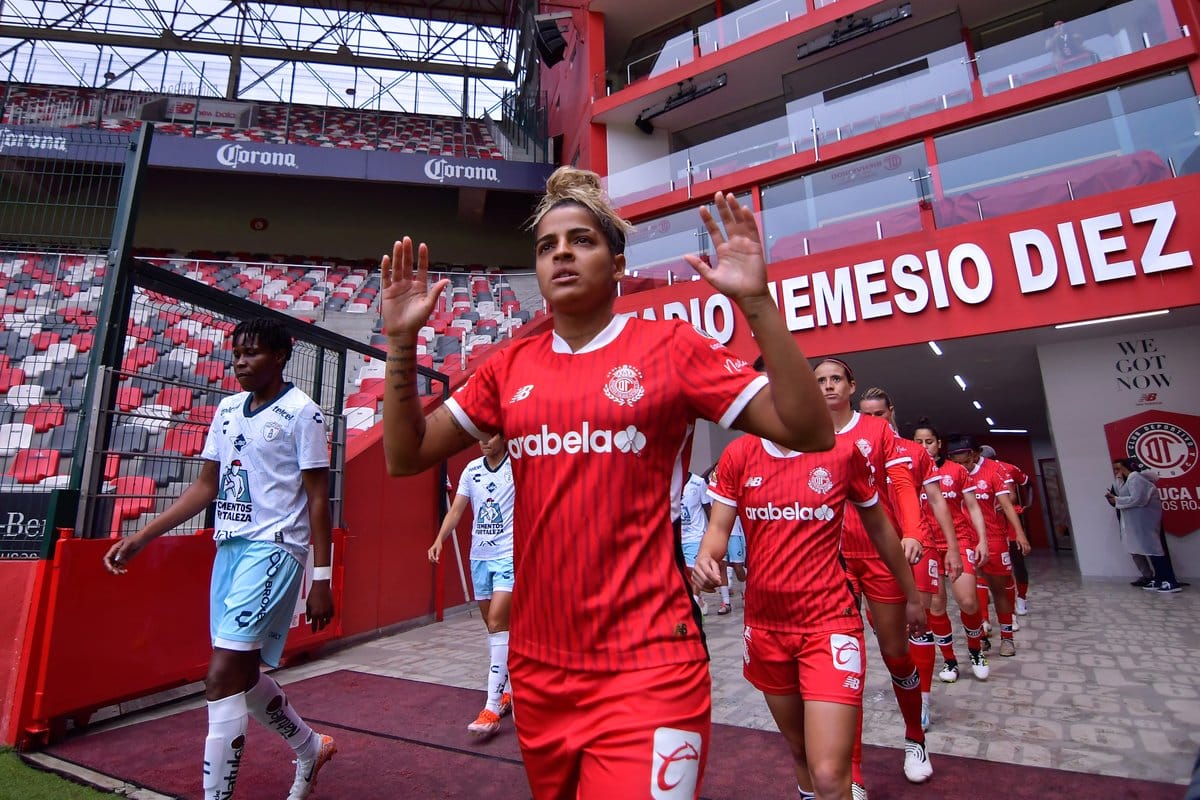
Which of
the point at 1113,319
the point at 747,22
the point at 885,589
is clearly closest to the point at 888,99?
the point at 747,22

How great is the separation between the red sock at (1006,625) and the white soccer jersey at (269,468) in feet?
21.1

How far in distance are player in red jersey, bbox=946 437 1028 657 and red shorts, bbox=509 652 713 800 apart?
550cm

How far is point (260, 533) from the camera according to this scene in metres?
2.85

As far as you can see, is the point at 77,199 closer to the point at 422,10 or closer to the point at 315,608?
the point at 315,608

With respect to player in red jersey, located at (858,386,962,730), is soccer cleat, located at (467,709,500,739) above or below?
below

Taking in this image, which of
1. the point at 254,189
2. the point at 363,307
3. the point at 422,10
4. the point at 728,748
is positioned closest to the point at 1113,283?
the point at 728,748

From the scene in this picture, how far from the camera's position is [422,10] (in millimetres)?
26078

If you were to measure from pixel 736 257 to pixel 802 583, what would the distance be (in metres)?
1.66

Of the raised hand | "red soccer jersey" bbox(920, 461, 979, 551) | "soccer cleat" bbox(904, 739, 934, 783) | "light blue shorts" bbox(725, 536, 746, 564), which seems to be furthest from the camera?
"light blue shorts" bbox(725, 536, 746, 564)

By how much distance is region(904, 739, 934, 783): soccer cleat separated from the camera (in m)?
3.20

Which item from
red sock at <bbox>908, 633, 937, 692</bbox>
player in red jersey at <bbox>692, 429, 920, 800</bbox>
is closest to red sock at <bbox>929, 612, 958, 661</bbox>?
red sock at <bbox>908, 633, 937, 692</bbox>

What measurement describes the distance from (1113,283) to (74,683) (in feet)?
42.8

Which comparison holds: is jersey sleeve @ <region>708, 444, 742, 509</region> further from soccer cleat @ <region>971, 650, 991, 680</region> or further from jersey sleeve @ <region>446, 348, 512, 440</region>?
soccer cleat @ <region>971, 650, 991, 680</region>

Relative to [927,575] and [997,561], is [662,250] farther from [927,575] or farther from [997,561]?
[927,575]
